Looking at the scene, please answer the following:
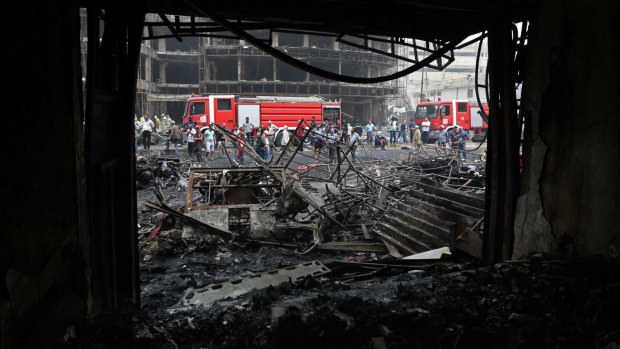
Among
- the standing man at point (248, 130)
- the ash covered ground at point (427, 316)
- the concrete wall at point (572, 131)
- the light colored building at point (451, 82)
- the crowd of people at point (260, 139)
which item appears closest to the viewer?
the ash covered ground at point (427, 316)

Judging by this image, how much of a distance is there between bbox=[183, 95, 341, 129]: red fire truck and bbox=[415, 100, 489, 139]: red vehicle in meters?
7.11

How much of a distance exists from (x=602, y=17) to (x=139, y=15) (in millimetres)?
3752

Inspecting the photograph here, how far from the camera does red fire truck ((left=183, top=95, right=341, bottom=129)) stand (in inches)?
1099

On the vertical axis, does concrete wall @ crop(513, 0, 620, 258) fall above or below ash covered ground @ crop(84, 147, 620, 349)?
above

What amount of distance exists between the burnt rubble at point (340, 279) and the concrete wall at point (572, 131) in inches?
12.8

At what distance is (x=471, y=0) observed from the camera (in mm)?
4203

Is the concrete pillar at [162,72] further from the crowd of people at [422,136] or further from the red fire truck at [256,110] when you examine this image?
the crowd of people at [422,136]

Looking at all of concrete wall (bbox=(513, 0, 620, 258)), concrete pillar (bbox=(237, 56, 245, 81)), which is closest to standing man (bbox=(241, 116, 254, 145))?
concrete pillar (bbox=(237, 56, 245, 81))

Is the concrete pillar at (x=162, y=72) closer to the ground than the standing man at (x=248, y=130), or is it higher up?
higher up

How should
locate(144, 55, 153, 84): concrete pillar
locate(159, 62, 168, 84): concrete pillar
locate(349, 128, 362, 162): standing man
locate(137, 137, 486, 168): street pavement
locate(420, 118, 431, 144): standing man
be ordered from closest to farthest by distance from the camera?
locate(349, 128, 362, 162): standing man
locate(137, 137, 486, 168): street pavement
locate(420, 118, 431, 144): standing man
locate(144, 55, 153, 84): concrete pillar
locate(159, 62, 168, 84): concrete pillar

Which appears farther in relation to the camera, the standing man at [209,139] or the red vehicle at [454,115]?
the red vehicle at [454,115]

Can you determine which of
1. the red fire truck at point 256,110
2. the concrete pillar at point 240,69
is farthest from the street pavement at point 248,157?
the concrete pillar at point 240,69

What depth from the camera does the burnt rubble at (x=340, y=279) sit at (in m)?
3.11

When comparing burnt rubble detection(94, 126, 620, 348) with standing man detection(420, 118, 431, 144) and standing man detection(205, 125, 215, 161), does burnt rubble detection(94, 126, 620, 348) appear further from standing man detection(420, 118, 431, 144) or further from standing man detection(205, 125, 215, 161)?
standing man detection(420, 118, 431, 144)
